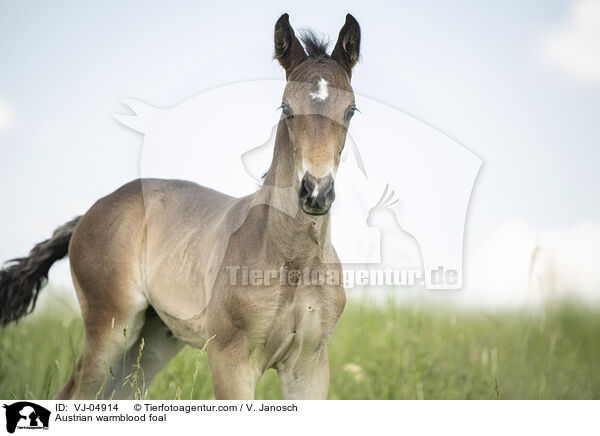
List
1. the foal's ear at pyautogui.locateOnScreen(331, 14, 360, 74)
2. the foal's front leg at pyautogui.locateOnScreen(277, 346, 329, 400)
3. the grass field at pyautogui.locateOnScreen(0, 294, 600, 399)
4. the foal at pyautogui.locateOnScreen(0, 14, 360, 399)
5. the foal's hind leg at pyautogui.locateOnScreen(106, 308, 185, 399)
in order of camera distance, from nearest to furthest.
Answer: the foal at pyautogui.locateOnScreen(0, 14, 360, 399) → the foal's ear at pyautogui.locateOnScreen(331, 14, 360, 74) → the foal's front leg at pyautogui.locateOnScreen(277, 346, 329, 400) → the foal's hind leg at pyautogui.locateOnScreen(106, 308, 185, 399) → the grass field at pyautogui.locateOnScreen(0, 294, 600, 399)

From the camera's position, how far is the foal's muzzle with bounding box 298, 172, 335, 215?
2062 mm

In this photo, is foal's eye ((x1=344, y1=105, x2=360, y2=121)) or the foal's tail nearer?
foal's eye ((x1=344, y1=105, x2=360, y2=121))

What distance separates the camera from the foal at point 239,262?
2.36 m

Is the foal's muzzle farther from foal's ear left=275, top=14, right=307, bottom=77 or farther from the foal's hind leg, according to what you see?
the foal's hind leg

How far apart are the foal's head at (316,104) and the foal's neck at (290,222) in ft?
0.44

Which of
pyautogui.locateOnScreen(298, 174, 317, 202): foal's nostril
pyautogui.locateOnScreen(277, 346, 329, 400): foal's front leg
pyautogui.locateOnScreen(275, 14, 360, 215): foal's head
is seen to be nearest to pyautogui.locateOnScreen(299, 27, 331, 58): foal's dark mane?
pyautogui.locateOnScreen(275, 14, 360, 215): foal's head

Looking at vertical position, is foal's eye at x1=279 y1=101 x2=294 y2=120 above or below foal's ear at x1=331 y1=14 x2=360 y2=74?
below
